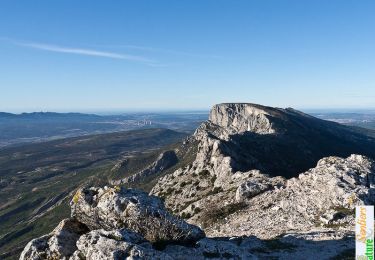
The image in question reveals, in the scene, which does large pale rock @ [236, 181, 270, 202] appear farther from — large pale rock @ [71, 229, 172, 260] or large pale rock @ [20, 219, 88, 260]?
large pale rock @ [71, 229, 172, 260]

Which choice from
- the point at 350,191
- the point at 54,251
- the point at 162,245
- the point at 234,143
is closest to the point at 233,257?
the point at 162,245

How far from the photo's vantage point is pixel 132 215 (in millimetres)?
26953

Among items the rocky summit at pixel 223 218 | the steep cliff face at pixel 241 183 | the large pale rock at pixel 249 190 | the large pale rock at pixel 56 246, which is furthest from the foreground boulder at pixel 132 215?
the large pale rock at pixel 249 190

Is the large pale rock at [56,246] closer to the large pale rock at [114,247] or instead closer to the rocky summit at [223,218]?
the rocky summit at [223,218]

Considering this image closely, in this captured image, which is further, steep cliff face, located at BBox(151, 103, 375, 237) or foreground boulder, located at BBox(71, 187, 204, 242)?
steep cliff face, located at BBox(151, 103, 375, 237)

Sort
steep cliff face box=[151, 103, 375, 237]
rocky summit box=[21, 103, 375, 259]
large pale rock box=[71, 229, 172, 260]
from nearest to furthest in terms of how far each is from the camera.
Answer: large pale rock box=[71, 229, 172, 260], rocky summit box=[21, 103, 375, 259], steep cliff face box=[151, 103, 375, 237]

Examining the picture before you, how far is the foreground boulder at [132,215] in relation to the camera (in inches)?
1045

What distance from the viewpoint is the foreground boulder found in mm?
26531

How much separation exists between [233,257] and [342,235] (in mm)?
15405

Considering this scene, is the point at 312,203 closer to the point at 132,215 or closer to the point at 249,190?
the point at 249,190

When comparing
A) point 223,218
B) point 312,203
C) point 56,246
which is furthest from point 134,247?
point 223,218

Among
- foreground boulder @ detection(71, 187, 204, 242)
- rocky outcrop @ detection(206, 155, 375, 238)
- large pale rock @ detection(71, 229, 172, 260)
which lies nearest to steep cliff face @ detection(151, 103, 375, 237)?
rocky outcrop @ detection(206, 155, 375, 238)

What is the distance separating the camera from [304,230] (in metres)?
40.6

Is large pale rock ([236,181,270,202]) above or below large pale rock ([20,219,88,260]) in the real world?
below
